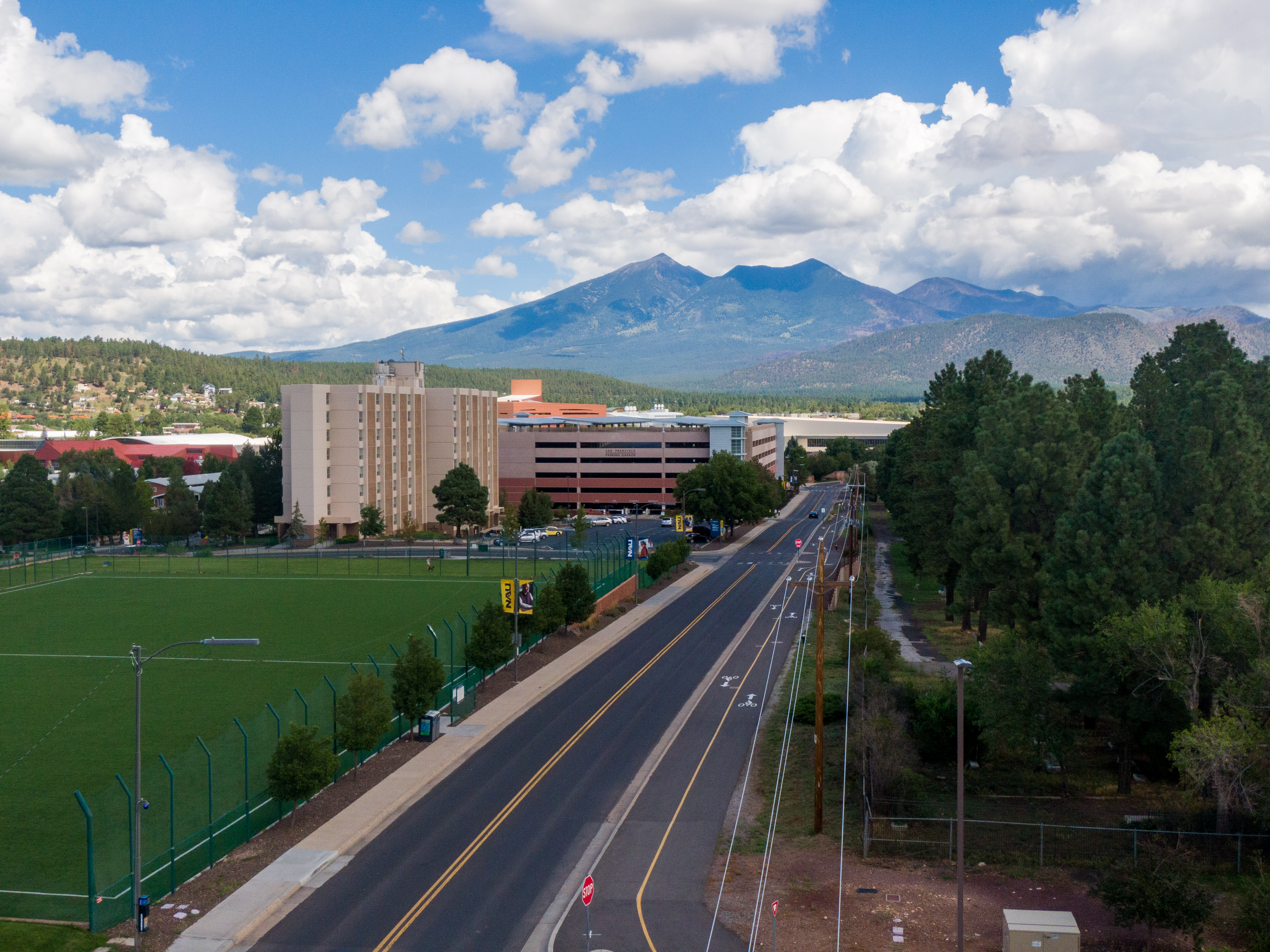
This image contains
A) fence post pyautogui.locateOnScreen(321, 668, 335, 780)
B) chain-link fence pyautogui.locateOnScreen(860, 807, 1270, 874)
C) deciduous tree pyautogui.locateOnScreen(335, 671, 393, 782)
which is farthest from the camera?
deciduous tree pyautogui.locateOnScreen(335, 671, 393, 782)

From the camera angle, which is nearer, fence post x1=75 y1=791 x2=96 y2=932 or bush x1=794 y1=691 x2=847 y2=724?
fence post x1=75 y1=791 x2=96 y2=932

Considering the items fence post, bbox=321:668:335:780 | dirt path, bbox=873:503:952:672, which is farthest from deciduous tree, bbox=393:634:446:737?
dirt path, bbox=873:503:952:672

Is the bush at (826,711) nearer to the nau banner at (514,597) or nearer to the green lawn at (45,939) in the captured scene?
the nau banner at (514,597)

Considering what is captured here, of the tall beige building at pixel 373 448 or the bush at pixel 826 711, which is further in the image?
the tall beige building at pixel 373 448

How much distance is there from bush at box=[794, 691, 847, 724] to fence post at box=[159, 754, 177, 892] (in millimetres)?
22376

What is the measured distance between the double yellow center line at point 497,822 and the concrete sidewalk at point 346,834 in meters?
2.73

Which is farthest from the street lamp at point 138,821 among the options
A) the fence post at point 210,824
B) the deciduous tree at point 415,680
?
the deciduous tree at point 415,680

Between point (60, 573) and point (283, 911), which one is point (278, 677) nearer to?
point (283, 911)

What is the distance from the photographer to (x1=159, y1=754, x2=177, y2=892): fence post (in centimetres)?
2323

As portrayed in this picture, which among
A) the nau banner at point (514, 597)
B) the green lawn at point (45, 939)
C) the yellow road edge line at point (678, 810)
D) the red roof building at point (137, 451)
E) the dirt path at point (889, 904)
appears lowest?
the yellow road edge line at point (678, 810)

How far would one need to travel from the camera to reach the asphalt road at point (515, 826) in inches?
860

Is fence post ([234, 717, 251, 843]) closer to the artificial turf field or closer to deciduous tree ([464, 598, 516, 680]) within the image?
the artificial turf field

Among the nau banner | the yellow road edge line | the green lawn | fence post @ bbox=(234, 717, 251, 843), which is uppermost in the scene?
the nau banner

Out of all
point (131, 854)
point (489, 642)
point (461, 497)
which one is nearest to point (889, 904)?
point (131, 854)
